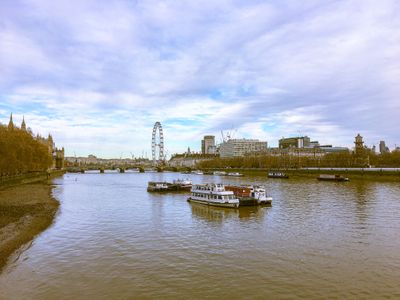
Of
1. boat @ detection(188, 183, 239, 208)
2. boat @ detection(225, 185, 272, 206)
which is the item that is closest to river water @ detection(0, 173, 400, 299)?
boat @ detection(188, 183, 239, 208)

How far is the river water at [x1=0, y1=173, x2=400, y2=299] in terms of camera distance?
72.7 ft

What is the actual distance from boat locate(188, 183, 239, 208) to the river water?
368 inches

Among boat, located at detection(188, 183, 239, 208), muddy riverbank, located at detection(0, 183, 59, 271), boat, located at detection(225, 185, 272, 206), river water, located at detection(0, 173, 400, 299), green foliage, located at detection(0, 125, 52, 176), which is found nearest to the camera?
river water, located at detection(0, 173, 400, 299)

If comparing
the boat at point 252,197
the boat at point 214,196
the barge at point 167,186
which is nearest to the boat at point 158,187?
the barge at point 167,186

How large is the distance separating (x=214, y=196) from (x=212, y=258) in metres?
33.7

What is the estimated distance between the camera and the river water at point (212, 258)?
72.7 ft

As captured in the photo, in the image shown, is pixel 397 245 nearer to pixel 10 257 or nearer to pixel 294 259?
pixel 294 259

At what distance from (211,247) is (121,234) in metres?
10.8

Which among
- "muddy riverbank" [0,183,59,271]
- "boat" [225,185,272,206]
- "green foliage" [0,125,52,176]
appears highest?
"green foliage" [0,125,52,176]

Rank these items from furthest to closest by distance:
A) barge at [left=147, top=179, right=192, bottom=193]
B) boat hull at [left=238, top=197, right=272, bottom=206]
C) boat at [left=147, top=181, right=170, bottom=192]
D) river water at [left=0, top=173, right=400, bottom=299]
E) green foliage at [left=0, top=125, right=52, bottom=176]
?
barge at [left=147, top=179, right=192, bottom=193] → boat at [left=147, top=181, right=170, bottom=192] → green foliage at [left=0, top=125, right=52, bottom=176] → boat hull at [left=238, top=197, right=272, bottom=206] → river water at [left=0, top=173, right=400, bottom=299]

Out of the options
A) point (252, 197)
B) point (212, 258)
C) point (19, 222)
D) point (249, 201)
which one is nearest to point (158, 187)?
point (252, 197)

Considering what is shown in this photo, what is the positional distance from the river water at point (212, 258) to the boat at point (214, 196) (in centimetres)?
934

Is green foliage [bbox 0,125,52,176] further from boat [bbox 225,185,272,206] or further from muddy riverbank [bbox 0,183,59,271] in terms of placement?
boat [bbox 225,185,272,206]

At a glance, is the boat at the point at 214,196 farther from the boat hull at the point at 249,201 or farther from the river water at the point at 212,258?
the river water at the point at 212,258
